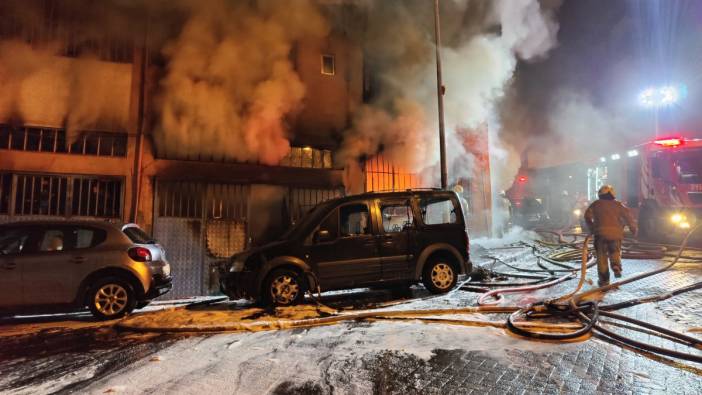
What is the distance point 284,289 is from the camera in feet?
19.5

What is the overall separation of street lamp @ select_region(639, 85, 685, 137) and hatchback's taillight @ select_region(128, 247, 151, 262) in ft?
95.2

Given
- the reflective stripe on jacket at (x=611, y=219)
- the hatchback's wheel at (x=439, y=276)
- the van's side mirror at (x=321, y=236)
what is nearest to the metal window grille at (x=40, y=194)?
the van's side mirror at (x=321, y=236)

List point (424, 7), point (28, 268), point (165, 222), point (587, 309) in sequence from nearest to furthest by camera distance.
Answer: point (587, 309) < point (28, 268) < point (165, 222) < point (424, 7)

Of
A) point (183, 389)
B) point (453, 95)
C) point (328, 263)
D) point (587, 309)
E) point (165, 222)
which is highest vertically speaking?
point (453, 95)

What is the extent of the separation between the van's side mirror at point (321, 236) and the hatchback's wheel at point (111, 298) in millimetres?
2808

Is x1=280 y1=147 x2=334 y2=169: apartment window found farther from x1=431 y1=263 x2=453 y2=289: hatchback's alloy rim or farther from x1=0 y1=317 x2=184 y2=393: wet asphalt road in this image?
x1=0 y1=317 x2=184 y2=393: wet asphalt road

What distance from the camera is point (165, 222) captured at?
9.66 m

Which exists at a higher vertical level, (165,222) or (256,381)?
(165,222)

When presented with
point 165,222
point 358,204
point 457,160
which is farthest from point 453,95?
point 165,222

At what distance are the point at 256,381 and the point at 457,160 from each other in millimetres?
11320

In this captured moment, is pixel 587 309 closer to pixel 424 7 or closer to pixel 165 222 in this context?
pixel 165 222

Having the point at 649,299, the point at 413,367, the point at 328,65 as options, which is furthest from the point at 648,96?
the point at 413,367

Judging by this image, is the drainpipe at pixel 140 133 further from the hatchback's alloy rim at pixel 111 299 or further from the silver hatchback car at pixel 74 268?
the hatchback's alloy rim at pixel 111 299

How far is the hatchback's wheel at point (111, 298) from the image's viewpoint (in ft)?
18.4
